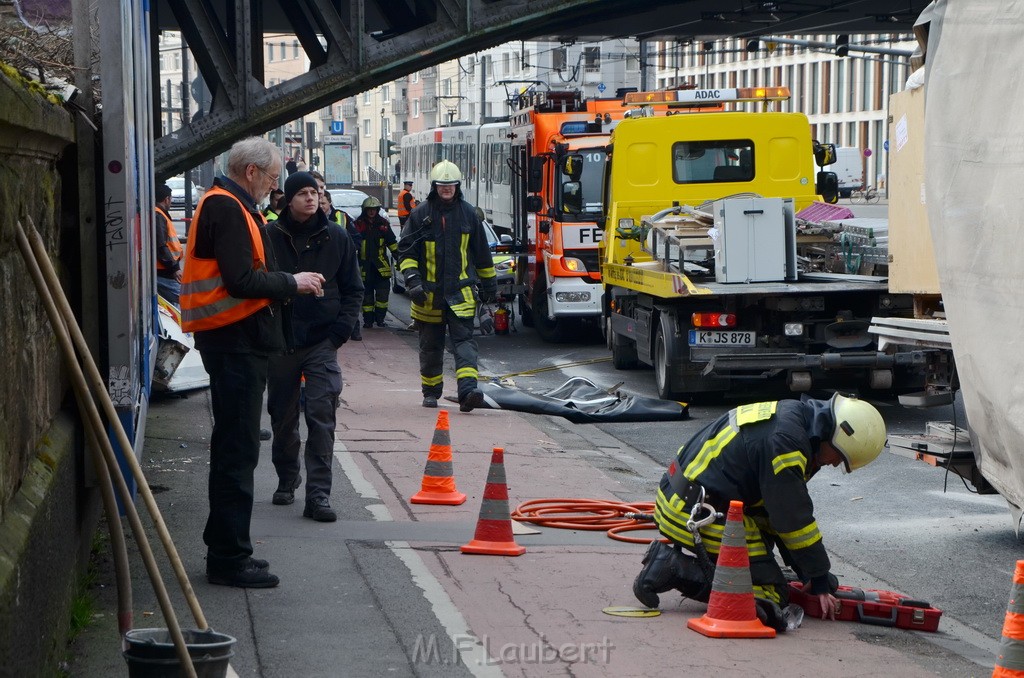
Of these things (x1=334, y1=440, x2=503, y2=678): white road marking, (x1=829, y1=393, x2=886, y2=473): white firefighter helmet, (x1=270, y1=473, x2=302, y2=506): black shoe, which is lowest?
(x1=334, y1=440, x2=503, y2=678): white road marking

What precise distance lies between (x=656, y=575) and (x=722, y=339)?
7.05 metres

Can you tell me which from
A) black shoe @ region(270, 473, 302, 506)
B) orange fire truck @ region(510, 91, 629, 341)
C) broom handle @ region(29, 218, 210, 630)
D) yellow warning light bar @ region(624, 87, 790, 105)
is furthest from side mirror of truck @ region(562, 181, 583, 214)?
broom handle @ region(29, 218, 210, 630)

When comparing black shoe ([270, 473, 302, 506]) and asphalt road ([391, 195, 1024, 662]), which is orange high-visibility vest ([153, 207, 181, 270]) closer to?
asphalt road ([391, 195, 1024, 662])

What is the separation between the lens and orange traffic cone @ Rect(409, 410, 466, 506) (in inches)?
324

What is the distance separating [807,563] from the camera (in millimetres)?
5844

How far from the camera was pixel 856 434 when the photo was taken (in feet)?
18.7

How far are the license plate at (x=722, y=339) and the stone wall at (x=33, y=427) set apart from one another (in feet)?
25.9

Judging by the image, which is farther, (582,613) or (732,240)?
(732,240)

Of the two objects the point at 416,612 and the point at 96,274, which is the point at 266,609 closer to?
the point at 416,612

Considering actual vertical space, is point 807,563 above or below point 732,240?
below

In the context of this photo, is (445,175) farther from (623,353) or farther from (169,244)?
(623,353)

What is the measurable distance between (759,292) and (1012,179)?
6.83m

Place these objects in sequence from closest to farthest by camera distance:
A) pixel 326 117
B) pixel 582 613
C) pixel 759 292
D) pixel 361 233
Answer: pixel 582 613
pixel 759 292
pixel 361 233
pixel 326 117

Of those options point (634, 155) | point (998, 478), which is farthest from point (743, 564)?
point (634, 155)
